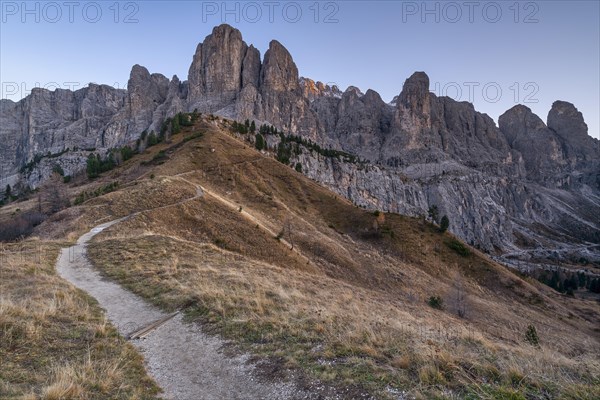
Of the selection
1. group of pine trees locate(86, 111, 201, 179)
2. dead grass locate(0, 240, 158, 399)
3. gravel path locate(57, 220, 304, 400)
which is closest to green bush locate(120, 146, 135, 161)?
group of pine trees locate(86, 111, 201, 179)

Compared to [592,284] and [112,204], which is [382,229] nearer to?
[112,204]

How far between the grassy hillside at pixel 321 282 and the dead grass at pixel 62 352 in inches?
110

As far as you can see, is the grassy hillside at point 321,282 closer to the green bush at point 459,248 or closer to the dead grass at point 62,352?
the green bush at point 459,248

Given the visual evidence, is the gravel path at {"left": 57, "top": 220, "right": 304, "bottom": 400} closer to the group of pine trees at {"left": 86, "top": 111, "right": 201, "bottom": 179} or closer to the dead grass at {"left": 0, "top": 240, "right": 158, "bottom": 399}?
the dead grass at {"left": 0, "top": 240, "right": 158, "bottom": 399}

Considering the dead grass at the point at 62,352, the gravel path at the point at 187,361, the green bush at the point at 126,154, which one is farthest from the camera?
the green bush at the point at 126,154

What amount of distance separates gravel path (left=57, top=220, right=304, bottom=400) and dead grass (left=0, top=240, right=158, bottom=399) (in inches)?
18.1

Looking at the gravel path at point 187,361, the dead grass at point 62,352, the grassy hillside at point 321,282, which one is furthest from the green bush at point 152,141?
the gravel path at point 187,361

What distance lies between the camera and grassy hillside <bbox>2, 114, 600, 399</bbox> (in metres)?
7.42

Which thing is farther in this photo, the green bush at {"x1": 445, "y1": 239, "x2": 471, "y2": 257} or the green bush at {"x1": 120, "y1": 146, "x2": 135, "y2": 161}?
the green bush at {"x1": 120, "y1": 146, "x2": 135, "y2": 161}

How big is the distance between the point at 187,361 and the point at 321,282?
19.6 metres

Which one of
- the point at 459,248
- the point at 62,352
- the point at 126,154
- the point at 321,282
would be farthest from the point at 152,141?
the point at 62,352

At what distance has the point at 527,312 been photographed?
50.4 metres

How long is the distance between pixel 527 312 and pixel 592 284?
338 feet

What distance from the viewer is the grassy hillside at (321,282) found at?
7.42 meters
